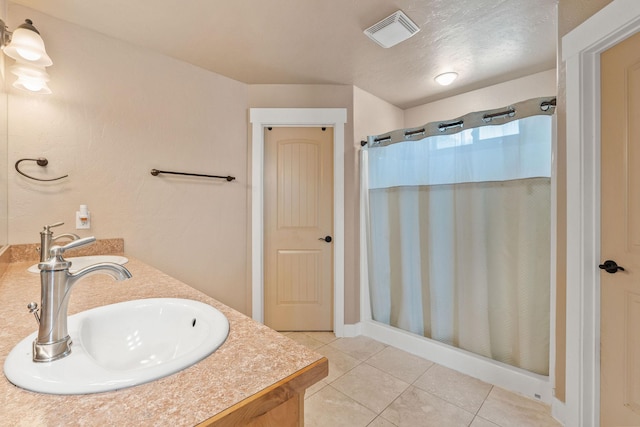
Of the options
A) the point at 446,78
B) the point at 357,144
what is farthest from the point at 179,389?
the point at 446,78

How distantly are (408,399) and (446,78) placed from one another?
2.40 meters

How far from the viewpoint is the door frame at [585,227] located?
1.28 metres

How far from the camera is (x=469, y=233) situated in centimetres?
189

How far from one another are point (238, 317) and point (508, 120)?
6.08 ft

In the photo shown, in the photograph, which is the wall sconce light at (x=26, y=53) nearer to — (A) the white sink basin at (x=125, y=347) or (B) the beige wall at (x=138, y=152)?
(B) the beige wall at (x=138, y=152)

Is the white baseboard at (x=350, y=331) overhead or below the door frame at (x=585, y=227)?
below

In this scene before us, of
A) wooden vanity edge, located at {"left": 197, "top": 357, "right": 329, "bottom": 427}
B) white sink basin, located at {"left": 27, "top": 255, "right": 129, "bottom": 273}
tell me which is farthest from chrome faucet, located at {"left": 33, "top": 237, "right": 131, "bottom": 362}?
white sink basin, located at {"left": 27, "top": 255, "right": 129, "bottom": 273}

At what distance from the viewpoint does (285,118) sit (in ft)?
7.97

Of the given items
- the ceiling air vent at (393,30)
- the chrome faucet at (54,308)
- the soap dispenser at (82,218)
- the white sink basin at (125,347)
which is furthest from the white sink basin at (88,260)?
the ceiling air vent at (393,30)

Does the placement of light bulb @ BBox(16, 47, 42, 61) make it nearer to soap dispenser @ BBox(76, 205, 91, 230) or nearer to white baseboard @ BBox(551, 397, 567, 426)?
soap dispenser @ BBox(76, 205, 91, 230)

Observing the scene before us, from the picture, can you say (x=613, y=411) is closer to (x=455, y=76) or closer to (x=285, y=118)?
(x=455, y=76)

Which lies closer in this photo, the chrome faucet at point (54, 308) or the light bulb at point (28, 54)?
the chrome faucet at point (54, 308)

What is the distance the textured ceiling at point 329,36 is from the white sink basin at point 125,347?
163 centimetres

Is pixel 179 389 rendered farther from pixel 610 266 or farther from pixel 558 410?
pixel 558 410
